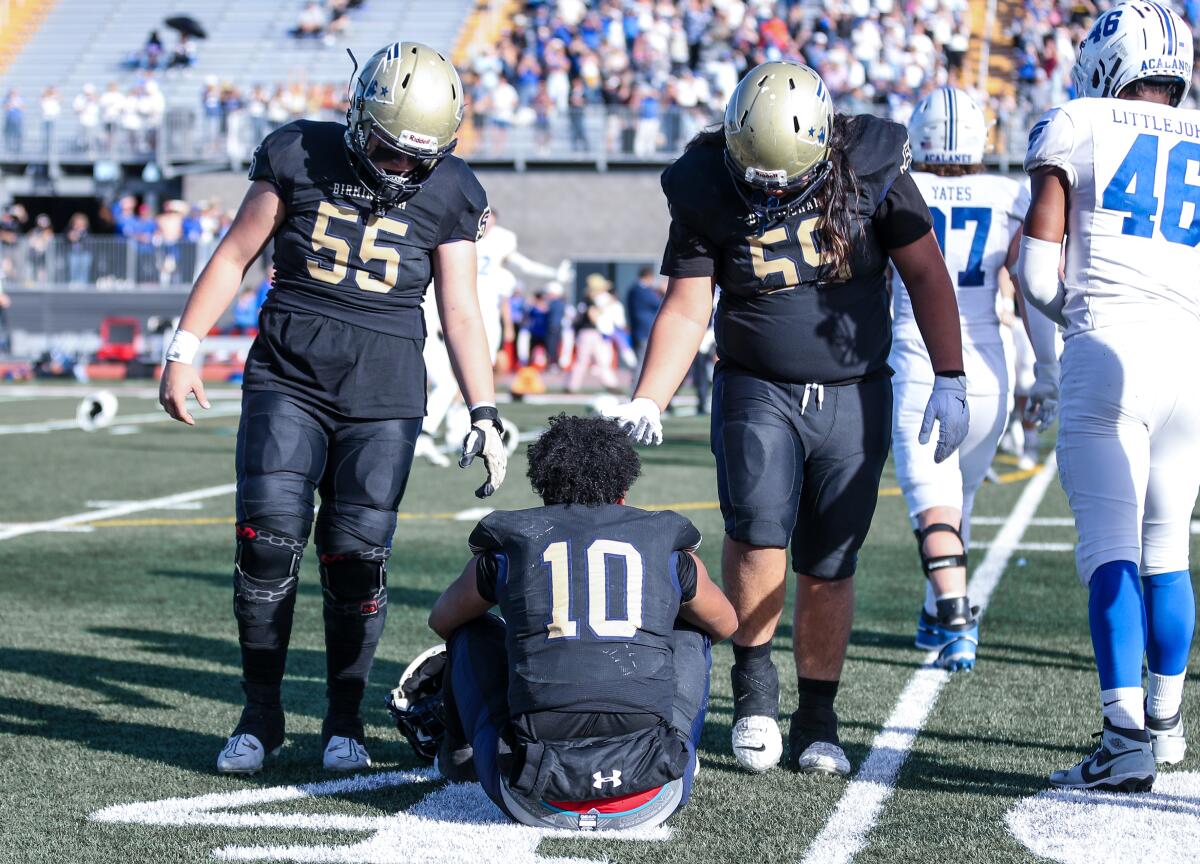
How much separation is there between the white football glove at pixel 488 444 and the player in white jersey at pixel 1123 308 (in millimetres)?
1430

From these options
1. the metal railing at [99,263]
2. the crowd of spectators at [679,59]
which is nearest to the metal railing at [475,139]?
the crowd of spectators at [679,59]

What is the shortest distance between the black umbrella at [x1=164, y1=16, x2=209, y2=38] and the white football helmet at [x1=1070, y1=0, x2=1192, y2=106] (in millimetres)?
31868

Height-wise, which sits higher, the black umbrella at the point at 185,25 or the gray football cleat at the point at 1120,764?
the black umbrella at the point at 185,25

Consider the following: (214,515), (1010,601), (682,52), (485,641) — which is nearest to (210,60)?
(682,52)

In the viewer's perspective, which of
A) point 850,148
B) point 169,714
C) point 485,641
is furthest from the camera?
point 169,714

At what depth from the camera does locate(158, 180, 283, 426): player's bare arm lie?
4.27m

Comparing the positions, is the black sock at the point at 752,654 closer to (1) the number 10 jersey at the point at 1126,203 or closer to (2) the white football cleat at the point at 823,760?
(2) the white football cleat at the point at 823,760

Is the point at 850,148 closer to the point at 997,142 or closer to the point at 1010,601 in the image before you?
the point at 1010,601

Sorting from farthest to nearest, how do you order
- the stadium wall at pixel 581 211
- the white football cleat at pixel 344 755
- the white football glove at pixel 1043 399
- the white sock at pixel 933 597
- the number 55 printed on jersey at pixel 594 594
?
the stadium wall at pixel 581 211 → the white sock at pixel 933 597 → the white football glove at pixel 1043 399 → the white football cleat at pixel 344 755 → the number 55 printed on jersey at pixel 594 594

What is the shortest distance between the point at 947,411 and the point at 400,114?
1.64m

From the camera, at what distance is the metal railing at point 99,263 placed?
28406 millimetres

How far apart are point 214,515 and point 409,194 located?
5.65m

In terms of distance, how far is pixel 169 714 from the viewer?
4809 millimetres

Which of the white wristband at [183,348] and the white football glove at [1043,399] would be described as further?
the white football glove at [1043,399]
